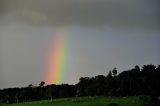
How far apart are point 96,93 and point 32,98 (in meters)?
31.6

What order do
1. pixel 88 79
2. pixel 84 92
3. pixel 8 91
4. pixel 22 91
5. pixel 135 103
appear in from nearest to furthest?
pixel 135 103 → pixel 84 92 → pixel 88 79 → pixel 22 91 → pixel 8 91

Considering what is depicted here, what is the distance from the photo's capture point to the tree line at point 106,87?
126938 millimetres

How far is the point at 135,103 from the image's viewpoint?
9694 centimetres

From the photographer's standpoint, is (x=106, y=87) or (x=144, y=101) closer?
(x=144, y=101)

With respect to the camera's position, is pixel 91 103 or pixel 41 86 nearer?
pixel 91 103

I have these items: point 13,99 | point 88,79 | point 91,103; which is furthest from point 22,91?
point 91,103

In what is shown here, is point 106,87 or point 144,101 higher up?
point 106,87

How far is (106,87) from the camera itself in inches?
5187

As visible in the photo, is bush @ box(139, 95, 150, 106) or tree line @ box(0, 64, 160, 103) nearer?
bush @ box(139, 95, 150, 106)

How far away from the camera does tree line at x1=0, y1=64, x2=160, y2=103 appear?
416 ft

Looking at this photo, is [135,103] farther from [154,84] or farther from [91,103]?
[154,84]

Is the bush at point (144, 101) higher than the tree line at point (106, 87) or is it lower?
lower

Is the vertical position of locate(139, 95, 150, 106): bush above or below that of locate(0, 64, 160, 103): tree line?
below

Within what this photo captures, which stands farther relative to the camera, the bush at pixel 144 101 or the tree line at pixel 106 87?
the tree line at pixel 106 87
